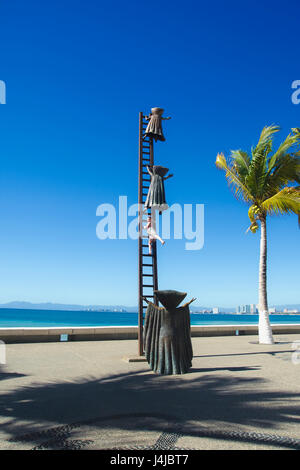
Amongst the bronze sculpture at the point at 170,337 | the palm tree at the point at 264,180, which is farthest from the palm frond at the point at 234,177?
the bronze sculpture at the point at 170,337

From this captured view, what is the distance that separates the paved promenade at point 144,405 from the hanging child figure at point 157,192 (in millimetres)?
4356

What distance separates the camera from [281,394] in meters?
6.37

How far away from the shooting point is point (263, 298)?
15102mm

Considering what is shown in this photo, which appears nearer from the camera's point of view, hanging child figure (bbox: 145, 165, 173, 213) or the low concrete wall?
hanging child figure (bbox: 145, 165, 173, 213)

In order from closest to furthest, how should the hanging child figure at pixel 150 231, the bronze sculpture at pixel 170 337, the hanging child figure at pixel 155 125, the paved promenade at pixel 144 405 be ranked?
the paved promenade at pixel 144 405 → the bronze sculpture at pixel 170 337 → the hanging child figure at pixel 150 231 → the hanging child figure at pixel 155 125

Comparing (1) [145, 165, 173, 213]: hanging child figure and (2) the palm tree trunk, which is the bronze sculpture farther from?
(2) the palm tree trunk

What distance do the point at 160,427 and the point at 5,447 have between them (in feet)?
6.05

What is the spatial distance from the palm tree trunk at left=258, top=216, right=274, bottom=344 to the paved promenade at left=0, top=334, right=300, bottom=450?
14.7 feet

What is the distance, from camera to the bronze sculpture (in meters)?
8.09

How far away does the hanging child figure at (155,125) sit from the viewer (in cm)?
1095

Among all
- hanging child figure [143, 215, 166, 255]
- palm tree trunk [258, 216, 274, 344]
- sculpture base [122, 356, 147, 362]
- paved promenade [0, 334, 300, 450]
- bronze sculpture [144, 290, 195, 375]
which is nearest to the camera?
paved promenade [0, 334, 300, 450]

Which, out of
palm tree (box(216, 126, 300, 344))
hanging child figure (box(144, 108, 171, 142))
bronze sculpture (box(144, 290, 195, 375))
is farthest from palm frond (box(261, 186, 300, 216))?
bronze sculpture (box(144, 290, 195, 375))

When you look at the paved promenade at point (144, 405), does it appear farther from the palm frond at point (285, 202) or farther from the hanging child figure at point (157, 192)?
the palm frond at point (285, 202)
